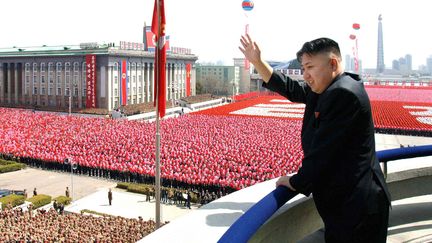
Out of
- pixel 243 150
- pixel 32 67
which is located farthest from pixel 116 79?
pixel 243 150

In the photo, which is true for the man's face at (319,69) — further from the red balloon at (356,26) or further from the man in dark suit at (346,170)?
the red balloon at (356,26)

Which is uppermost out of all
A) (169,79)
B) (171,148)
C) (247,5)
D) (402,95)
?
(247,5)

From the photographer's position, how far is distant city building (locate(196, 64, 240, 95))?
102m

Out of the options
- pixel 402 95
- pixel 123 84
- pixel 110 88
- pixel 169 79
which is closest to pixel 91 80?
pixel 110 88

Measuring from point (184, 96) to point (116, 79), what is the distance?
20264 millimetres

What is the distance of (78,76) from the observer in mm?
61469

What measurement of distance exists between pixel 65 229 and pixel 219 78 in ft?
340

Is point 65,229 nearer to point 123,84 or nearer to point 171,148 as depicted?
point 171,148

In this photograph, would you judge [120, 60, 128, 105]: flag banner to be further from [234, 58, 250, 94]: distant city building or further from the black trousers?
the black trousers

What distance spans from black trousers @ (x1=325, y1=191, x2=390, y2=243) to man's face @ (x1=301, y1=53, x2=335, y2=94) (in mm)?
658

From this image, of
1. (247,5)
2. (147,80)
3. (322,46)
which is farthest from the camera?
(147,80)

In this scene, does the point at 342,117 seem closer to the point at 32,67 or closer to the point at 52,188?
the point at 52,188

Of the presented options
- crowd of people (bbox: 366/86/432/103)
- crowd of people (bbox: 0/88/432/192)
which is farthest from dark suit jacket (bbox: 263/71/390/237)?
crowd of people (bbox: 366/86/432/103)

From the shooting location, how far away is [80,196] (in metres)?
20.0
